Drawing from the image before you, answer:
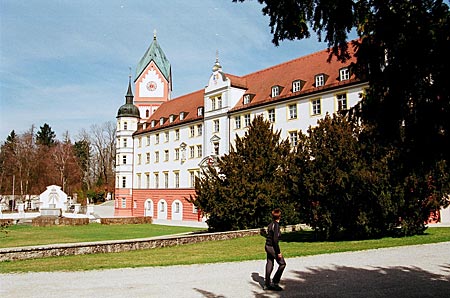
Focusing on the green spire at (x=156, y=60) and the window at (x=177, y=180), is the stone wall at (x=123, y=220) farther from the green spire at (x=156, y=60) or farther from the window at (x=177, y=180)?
the green spire at (x=156, y=60)

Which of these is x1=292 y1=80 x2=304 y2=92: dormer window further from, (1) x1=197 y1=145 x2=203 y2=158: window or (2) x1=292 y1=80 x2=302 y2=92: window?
(1) x1=197 y1=145 x2=203 y2=158: window

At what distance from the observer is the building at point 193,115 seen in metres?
32.3

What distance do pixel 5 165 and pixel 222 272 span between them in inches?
2626

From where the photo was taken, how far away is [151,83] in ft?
206

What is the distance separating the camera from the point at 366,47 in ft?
18.9

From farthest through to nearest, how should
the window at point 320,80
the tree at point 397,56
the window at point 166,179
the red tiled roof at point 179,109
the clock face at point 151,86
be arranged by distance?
1. the clock face at point 151,86
2. the window at point 166,179
3. the red tiled roof at point 179,109
4. the window at point 320,80
5. the tree at point 397,56

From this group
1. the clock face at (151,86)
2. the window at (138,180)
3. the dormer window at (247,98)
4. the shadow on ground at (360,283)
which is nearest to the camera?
the shadow on ground at (360,283)

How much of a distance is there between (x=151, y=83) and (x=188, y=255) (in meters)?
51.7

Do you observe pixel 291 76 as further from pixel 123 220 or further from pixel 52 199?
pixel 52 199

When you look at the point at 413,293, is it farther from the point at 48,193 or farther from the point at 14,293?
the point at 48,193

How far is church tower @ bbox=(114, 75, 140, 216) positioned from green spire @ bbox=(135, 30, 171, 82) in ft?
24.4

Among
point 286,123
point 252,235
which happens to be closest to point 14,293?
point 252,235

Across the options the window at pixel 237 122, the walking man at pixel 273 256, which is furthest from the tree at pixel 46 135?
the walking man at pixel 273 256

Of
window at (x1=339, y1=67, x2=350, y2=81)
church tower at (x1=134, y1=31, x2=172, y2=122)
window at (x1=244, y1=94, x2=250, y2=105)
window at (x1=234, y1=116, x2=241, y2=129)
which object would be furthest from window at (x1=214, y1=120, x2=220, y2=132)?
church tower at (x1=134, y1=31, x2=172, y2=122)
